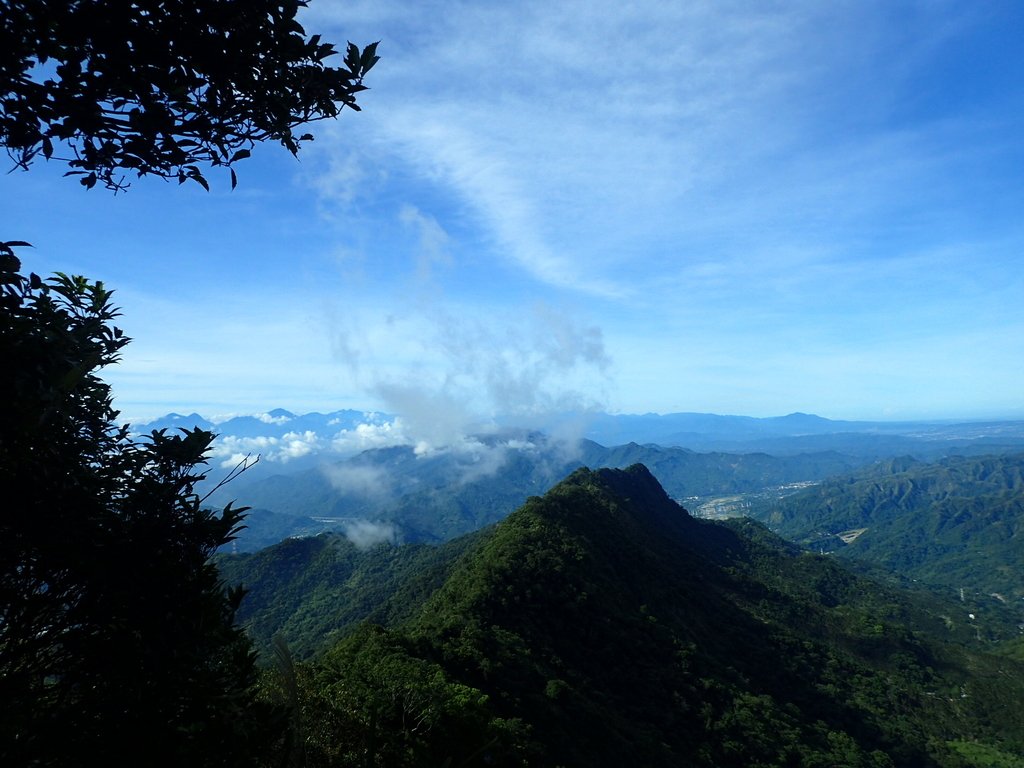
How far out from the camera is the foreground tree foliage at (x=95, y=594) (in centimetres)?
394

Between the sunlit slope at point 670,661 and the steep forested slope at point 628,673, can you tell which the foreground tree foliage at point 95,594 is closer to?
the steep forested slope at point 628,673

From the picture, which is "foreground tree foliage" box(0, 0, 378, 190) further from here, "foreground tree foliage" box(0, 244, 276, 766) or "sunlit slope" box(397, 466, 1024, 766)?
"sunlit slope" box(397, 466, 1024, 766)

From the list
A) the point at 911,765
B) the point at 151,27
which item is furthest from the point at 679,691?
the point at 151,27

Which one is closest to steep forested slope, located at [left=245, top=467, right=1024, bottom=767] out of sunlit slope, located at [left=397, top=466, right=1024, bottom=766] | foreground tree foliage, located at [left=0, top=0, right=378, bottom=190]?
sunlit slope, located at [left=397, top=466, right=1024, bottom=766]

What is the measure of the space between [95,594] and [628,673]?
4762 cm

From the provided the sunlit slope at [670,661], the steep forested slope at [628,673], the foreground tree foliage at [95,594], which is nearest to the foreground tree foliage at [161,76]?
the foreground tree foliage at [95,594]

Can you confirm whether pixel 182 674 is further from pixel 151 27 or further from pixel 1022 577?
pixel 1022 577

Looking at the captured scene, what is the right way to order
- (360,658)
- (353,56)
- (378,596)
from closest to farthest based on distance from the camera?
(353,56)
(360,658)
(378,596)

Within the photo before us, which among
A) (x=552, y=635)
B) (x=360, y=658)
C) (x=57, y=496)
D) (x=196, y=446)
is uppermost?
(x=196, y=446)

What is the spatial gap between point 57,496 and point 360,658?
90.4 ft

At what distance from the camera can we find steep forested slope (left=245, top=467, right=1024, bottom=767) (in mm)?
21297

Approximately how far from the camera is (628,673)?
43906mm

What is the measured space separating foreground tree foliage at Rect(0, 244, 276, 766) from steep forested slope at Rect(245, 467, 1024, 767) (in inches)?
65.1

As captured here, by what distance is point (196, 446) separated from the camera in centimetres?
506
